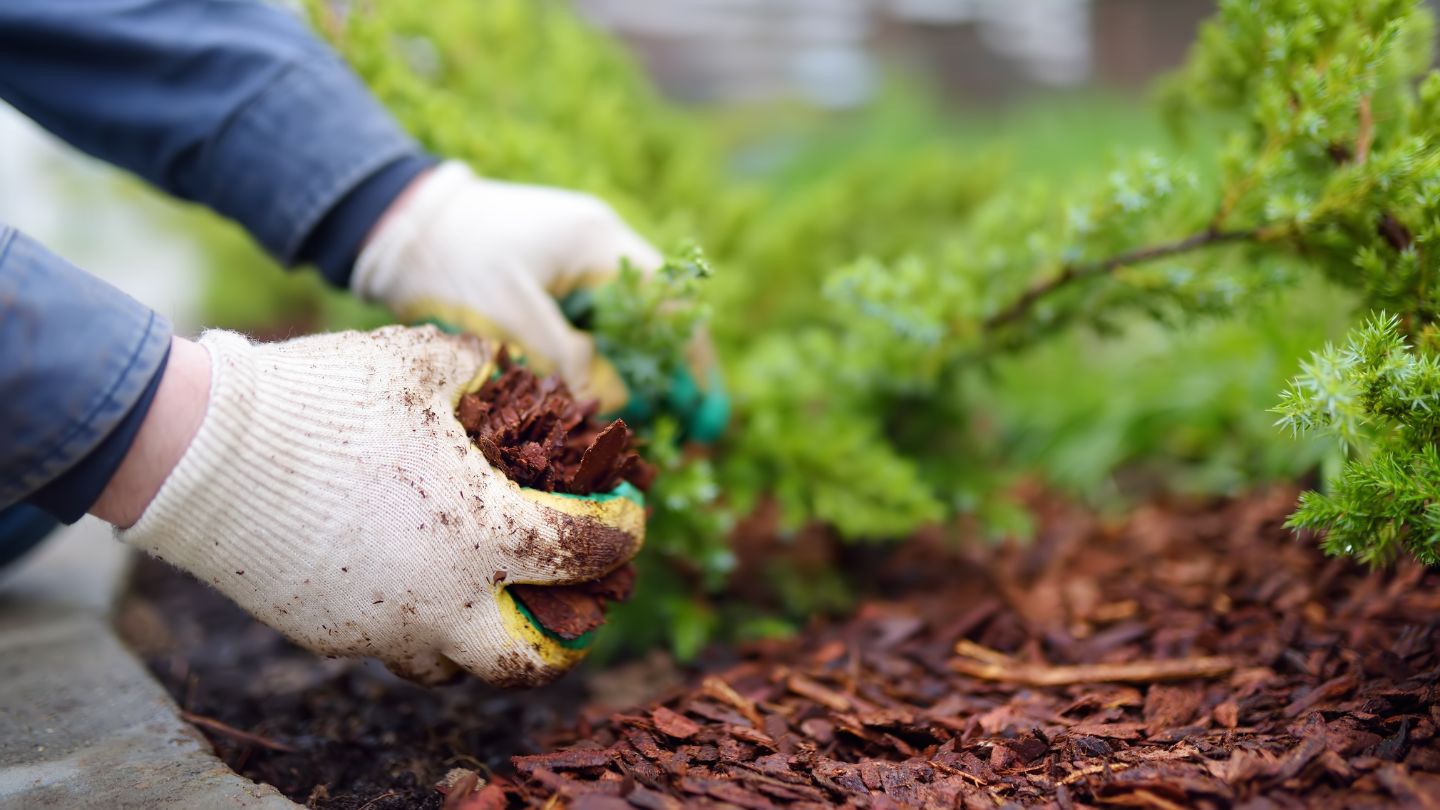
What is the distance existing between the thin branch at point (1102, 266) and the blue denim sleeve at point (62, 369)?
4.88 ft

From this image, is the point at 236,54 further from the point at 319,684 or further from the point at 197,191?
the point at 319,684

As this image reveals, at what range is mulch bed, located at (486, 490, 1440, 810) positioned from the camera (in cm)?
112

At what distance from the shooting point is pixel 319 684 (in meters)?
1.78

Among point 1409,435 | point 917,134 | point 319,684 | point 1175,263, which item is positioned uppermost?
point 917,134

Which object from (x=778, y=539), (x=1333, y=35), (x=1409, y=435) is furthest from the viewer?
(x=778, y=539)

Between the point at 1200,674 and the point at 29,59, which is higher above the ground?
the point at 1200,674

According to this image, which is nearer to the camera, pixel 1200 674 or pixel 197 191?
pixel 1200 674

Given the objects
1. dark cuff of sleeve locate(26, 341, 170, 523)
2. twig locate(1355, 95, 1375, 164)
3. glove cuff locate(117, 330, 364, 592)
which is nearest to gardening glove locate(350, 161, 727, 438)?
glove cuff locate(117, 330, 364, 592)

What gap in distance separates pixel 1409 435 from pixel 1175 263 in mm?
648

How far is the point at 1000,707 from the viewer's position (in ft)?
4.75

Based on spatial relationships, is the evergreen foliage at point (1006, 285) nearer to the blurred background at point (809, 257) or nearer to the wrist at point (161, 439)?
the blurred background at point (809, 257)

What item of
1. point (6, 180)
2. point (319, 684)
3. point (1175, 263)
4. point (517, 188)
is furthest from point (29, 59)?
point (6, 180)

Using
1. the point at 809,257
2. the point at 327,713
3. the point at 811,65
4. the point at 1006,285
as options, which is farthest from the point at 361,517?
the point at 811,65

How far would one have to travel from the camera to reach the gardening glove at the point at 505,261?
5.51 ft
